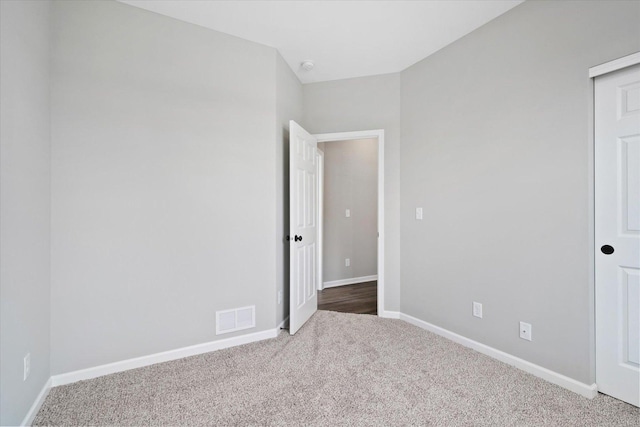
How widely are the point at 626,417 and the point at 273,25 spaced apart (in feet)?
11.3

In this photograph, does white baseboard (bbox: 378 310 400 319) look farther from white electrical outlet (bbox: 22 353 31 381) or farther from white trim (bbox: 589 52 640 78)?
white electrical outlet (bbox: 22 353 31 381)

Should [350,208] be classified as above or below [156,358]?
above

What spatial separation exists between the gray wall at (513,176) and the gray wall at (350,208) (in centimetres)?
175

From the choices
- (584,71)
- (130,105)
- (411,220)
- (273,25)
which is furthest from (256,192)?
(584,71)

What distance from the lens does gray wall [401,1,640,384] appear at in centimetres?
185

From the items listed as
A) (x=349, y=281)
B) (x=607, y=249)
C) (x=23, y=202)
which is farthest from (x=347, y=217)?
(x=23, y=202)

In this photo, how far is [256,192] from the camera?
265 cm

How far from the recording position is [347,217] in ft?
15.6

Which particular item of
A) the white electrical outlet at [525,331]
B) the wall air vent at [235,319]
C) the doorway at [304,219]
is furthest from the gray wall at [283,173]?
the white electrical outlet at [525,331]

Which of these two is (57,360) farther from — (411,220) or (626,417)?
(626,417)

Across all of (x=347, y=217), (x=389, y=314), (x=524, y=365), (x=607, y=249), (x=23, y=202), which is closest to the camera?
(x=23, y=202)

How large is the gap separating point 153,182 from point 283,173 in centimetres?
116

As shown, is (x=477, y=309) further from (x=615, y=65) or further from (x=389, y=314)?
(x=615, y=65)

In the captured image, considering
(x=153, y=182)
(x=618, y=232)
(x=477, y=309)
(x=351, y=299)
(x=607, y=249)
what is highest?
(x=153, y=182)
